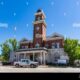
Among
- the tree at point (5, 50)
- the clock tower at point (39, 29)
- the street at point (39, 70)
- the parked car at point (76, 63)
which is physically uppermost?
the clock tower at point (39, 29)

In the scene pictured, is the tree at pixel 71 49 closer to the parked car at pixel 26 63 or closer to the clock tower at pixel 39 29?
the clock tower at pixel 39 29

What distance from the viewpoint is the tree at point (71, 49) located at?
2.41m

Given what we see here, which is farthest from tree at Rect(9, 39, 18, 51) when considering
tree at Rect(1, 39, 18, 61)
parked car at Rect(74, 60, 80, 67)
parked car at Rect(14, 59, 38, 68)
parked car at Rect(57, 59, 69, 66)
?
parked car at Rect(74, 60, 80, 67)

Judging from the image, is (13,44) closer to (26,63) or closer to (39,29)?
(26,63)

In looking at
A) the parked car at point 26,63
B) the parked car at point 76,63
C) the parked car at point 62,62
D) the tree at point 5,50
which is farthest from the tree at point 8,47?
the parked car at point 76,63

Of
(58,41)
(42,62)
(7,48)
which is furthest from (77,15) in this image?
(7,48)

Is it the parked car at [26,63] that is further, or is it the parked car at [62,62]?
the parked car at [62,62]

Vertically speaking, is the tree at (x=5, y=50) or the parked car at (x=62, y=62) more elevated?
the tree at (x=5, y=50)

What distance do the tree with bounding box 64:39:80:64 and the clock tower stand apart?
0.28 metres

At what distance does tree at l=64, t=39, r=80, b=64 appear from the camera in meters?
2.41

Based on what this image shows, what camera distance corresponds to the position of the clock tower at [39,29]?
239 cm

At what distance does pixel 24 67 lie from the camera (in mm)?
2324

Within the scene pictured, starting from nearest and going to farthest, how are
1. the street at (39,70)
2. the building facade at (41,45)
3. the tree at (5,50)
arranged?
the street at (39,70), the tree at (5,50), the building facade at (41,45)

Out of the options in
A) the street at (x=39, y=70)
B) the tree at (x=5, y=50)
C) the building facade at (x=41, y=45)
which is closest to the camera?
the street at (x=39, y=70)
